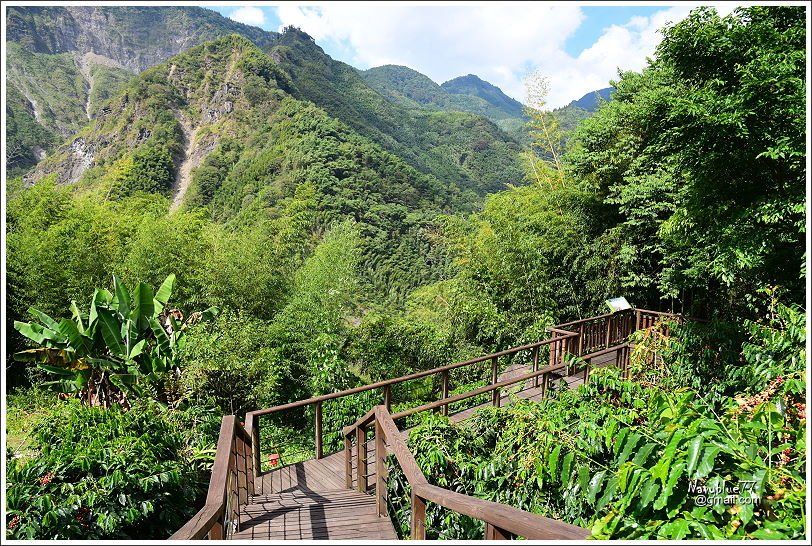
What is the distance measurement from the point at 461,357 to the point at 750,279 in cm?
483

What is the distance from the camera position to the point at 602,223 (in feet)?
27.9

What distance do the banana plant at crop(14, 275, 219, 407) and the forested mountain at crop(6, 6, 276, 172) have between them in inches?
1453

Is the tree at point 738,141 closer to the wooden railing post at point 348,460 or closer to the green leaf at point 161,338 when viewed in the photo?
the wooden railing post at point 348,460

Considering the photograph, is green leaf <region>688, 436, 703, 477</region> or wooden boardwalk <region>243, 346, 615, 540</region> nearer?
green leaf <region>688, 436, 703, 477</region>

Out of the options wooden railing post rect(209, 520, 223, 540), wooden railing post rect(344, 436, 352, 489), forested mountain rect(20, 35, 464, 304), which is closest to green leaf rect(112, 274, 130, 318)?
wooden railing post rect(344, 436, 352, 489)

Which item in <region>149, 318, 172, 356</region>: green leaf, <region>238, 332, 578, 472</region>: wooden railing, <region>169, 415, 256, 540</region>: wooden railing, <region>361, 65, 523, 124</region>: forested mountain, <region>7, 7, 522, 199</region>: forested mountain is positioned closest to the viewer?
<region>169, 415, 256, 540</region>: wooden railing

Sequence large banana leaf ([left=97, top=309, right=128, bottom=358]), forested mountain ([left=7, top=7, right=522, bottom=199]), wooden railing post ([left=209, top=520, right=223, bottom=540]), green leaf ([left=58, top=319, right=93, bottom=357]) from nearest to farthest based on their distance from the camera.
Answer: wooden railing post ([left=209, top=520, right=223, bottom=540]), green leaf ([left=58, top=319, right=93, bottom=357]), large banana leaf ([left=97, top=309, right=128, bottom=358]), forested mountain ([left=7, top=7, right=522, bottom=199])

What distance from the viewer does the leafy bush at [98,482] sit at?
265cm

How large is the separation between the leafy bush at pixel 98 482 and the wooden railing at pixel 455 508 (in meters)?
1.42

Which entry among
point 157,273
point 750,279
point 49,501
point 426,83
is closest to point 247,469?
point 49,501

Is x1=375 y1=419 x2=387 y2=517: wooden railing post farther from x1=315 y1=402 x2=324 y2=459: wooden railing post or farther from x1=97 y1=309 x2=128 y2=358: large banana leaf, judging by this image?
x1=97 y1=309 x2=128 y2=358: large banana leaf

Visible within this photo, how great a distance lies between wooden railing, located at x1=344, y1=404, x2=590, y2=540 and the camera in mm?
1252

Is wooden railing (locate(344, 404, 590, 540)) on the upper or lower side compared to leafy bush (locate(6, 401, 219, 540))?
upper

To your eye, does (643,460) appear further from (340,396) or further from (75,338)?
(75,338)
